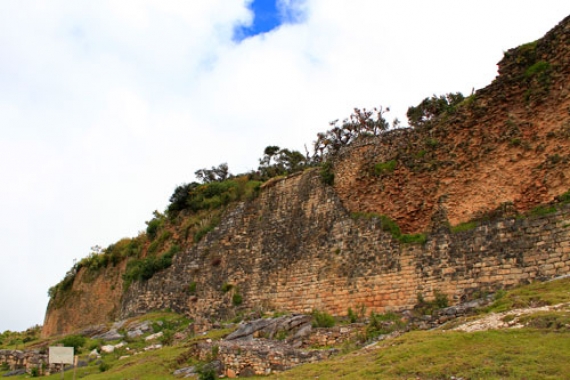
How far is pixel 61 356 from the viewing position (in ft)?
50.1

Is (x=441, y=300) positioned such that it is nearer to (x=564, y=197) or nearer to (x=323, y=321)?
(x=323, y=321)

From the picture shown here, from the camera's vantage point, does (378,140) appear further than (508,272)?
Yes

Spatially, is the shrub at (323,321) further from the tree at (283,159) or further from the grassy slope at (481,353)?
the tree at (283,159)

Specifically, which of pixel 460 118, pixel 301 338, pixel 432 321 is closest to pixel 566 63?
pixel 460 118

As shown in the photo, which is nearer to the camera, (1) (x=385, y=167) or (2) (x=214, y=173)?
(1) (x=385, y=167)

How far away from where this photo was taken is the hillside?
1514 cm

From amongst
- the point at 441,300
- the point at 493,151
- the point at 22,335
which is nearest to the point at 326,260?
the point at 441,300

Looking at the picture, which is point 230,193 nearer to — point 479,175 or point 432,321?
point 479,175

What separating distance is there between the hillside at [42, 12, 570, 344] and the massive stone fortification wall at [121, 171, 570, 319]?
4 centimetres

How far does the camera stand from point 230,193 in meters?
28.0

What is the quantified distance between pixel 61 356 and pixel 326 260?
9.14 metres

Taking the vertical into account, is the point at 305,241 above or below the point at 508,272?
above

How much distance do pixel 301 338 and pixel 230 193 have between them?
43.3 ft

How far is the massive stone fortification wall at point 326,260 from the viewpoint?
48.4 ft
